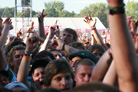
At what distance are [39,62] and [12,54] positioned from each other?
0.81 metres

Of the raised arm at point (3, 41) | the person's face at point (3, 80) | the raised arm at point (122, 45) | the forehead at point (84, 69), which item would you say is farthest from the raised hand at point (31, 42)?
the raised arm at point (122, 45)

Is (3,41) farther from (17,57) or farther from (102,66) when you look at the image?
(102,66)

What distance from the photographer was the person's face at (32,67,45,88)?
4213mm

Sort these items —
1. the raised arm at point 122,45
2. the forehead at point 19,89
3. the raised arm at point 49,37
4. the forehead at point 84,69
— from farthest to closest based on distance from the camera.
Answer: the raised arm at point 49,37, the forehead at point 84,69, the forehead at point 19,89, the raised arm at point 122,45

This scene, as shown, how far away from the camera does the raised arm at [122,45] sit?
1.89 m

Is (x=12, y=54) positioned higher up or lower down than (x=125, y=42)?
lower down

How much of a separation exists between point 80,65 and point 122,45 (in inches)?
76.1

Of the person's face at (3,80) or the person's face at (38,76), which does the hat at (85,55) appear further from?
the person's face at (3,80)

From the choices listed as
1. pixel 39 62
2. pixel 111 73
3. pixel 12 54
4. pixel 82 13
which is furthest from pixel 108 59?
pixel 82 13

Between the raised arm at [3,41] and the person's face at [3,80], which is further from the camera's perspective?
the raised arm at [3,41]

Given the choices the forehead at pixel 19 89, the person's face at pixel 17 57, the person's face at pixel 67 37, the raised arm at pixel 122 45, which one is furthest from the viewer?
the person's face at pixel 67 37

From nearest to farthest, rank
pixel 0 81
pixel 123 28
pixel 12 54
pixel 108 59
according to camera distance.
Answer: pixel 123 28 < pixel 108 59 < pixel 0 81 < pixel 12 54

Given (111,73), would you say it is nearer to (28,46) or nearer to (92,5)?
(28,46)

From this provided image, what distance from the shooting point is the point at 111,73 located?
229 centimetres
